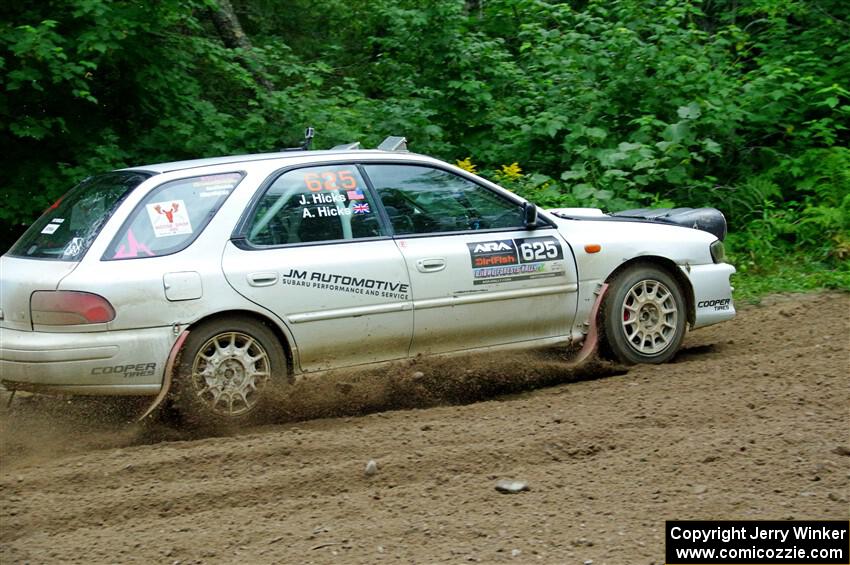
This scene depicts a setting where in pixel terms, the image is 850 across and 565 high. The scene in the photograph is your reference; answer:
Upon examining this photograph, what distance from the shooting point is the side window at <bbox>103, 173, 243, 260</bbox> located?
18.6 feet

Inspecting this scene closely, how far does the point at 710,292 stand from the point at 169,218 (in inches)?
149

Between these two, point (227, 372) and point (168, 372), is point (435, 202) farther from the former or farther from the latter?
point (168, 372)

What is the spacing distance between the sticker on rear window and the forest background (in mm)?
3305

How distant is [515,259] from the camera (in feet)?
21.8

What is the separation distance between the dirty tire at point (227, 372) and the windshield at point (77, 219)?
82 cm

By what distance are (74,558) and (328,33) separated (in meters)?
11.1

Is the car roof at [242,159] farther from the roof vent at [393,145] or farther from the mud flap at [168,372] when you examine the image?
the mud flap at [168,372]

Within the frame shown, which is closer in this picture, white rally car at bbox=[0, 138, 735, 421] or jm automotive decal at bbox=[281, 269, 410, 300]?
white rally car at bbox=[0, 138, 735, 421]

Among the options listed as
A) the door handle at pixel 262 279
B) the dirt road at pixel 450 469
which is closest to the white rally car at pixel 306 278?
the door handle at pixel 262 279

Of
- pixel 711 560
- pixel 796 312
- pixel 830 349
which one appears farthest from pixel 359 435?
pixel 796 312

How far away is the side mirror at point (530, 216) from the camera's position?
22.0 ft

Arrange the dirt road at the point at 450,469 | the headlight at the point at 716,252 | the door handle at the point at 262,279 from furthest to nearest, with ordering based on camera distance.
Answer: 1. the headlight at the point at 716,252
2. the door handle at the point at 262,279
3. the dirt road at the point at 450,469

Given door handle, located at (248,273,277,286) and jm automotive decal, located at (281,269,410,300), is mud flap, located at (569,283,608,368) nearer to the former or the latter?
jm automotive decal, located at (281,269,410,300)

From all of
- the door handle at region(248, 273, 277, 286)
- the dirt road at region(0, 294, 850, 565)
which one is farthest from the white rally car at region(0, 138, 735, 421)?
the dirt road at region(0, 294, 850, 565)
